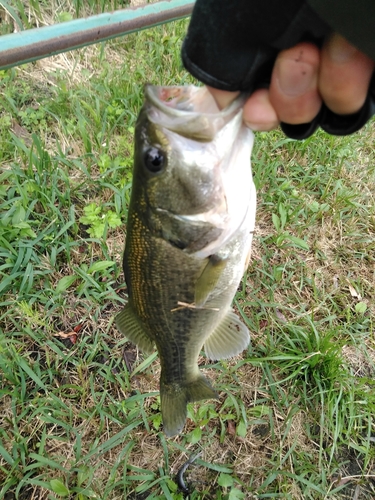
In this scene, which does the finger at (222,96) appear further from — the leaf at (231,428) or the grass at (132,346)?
the leaf at (231,428)

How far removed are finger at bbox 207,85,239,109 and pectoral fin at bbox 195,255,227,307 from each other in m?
0.57

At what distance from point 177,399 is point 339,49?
1583mm

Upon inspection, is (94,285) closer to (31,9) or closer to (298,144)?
(298,144)

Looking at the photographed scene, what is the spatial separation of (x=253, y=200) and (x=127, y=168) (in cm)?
187

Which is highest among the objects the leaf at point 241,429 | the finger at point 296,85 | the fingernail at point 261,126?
the finger at point 296,85

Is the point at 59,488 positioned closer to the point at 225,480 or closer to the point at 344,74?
the point at 225,480

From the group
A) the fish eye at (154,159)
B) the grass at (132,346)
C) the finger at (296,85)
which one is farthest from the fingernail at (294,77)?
the grass at (132,346)

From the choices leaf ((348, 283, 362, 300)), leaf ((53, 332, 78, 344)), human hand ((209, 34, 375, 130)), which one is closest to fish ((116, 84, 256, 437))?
human hand ((209, 34, 375, 130))

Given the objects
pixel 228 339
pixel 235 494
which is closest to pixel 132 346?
Answer: pixel 228 339

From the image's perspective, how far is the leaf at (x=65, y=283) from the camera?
2598 millimetres

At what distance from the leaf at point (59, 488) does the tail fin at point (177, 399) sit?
0.68 m

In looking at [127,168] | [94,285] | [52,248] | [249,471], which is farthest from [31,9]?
[249,471]

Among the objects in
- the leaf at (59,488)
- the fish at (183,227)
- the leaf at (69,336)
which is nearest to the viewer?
the fish at (183,227)

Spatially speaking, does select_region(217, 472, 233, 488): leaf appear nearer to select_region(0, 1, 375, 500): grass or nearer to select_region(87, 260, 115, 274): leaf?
select_region(0, 1, 375, 500): grass
